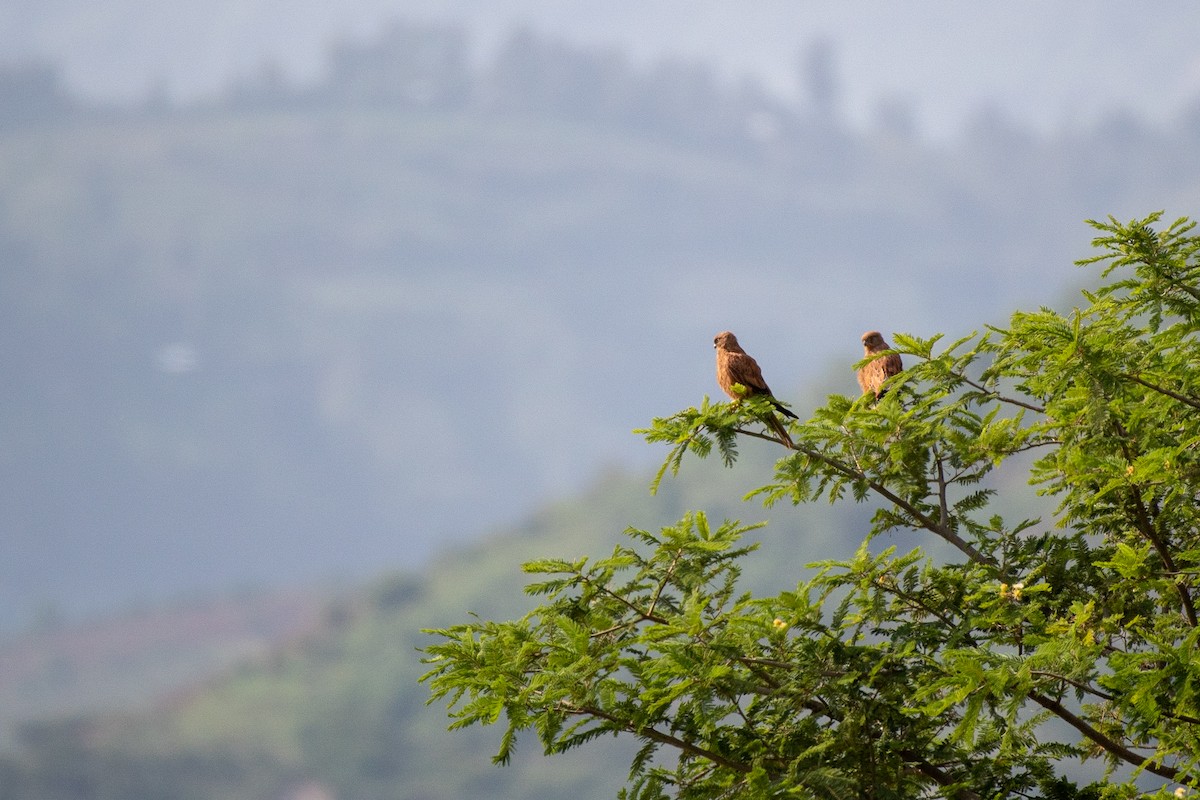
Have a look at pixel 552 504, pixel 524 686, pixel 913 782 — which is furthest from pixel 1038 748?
pixel 552 504

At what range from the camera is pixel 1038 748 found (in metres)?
9.62

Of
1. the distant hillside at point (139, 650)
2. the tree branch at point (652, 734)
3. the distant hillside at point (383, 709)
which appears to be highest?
the distant hillside at point (139, 650)

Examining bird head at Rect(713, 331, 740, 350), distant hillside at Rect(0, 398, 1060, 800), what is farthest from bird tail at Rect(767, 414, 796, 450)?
distant hillside at Rect(0, 398, 1060, 800)

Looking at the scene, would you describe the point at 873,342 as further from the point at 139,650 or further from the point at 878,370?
the point at 139,650

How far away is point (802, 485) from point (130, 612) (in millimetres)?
183019

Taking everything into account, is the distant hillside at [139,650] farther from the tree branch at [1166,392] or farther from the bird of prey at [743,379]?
the tree branch at [1166,392]

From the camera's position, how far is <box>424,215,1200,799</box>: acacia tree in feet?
26.6

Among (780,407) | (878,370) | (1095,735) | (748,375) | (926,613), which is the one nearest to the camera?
(1095,735)

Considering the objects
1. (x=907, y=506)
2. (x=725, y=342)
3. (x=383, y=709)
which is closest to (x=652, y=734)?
(x=907, y=506)

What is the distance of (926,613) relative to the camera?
9.62 metres

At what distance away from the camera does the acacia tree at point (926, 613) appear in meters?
8.11

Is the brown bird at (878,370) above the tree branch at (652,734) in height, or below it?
above

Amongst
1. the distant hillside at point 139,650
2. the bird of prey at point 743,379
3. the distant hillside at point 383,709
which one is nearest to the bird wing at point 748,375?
the bird of prey at point 743,379

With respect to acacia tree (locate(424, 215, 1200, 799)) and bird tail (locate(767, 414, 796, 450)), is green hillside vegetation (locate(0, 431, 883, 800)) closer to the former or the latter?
acacia tree (locate(424, 215, 1200, 799))
